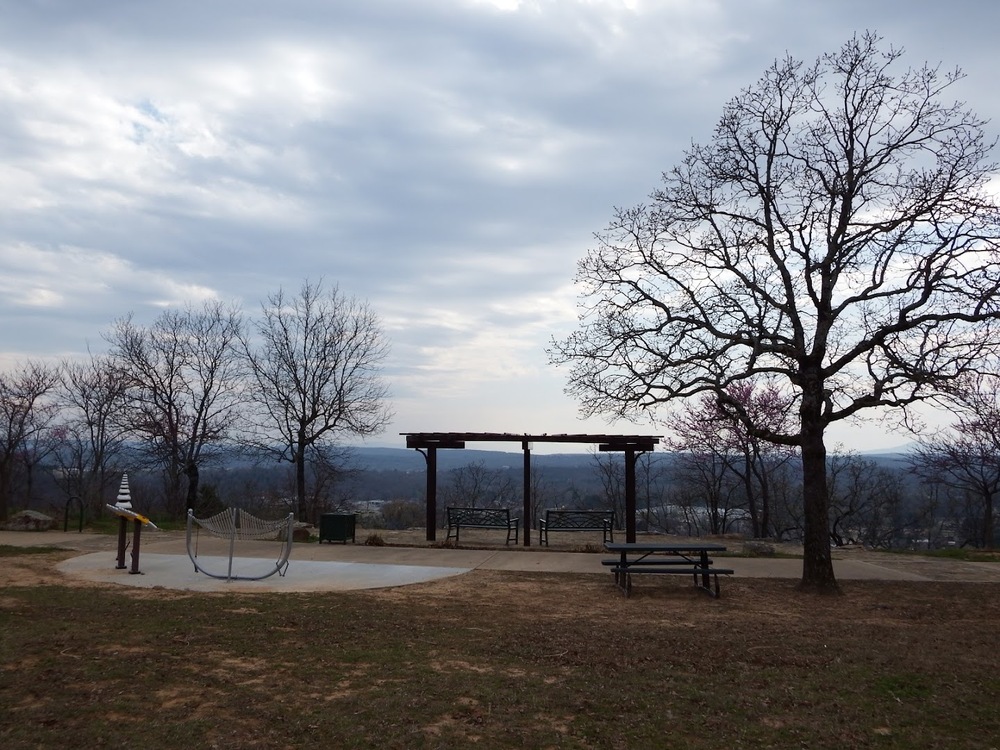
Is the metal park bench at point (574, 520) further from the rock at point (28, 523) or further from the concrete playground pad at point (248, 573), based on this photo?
the rock at point (28, 523)

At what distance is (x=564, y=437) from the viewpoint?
1677 cm

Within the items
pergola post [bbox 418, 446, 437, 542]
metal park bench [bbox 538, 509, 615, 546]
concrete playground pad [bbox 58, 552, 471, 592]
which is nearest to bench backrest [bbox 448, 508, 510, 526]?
pergola post [bbox 418, 446, 437, 542]

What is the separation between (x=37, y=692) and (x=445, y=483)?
40.7 metres

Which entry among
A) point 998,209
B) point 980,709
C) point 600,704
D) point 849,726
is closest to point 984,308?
point 998,209

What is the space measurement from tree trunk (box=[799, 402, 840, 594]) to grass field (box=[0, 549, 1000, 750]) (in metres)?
0.93

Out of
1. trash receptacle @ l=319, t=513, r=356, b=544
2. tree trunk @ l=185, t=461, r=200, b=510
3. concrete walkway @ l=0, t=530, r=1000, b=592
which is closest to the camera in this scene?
concrete walkway @ l=0, t=530, r=1000, b=592

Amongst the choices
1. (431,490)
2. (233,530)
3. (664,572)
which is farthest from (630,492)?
(233,530)

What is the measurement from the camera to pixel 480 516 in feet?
59.5

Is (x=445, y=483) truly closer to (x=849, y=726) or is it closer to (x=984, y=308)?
(x=984, y=308)

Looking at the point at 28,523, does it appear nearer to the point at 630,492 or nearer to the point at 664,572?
the point at 630,492

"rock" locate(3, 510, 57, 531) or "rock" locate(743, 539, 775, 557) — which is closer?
"rock" locate(743, 539, 775, 557)

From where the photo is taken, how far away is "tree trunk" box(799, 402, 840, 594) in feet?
34.6

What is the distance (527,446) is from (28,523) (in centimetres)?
1171

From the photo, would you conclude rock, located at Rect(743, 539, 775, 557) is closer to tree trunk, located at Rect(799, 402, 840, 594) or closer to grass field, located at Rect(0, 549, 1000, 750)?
tree trunk, located at Rect(799, 402, 840, 594)
